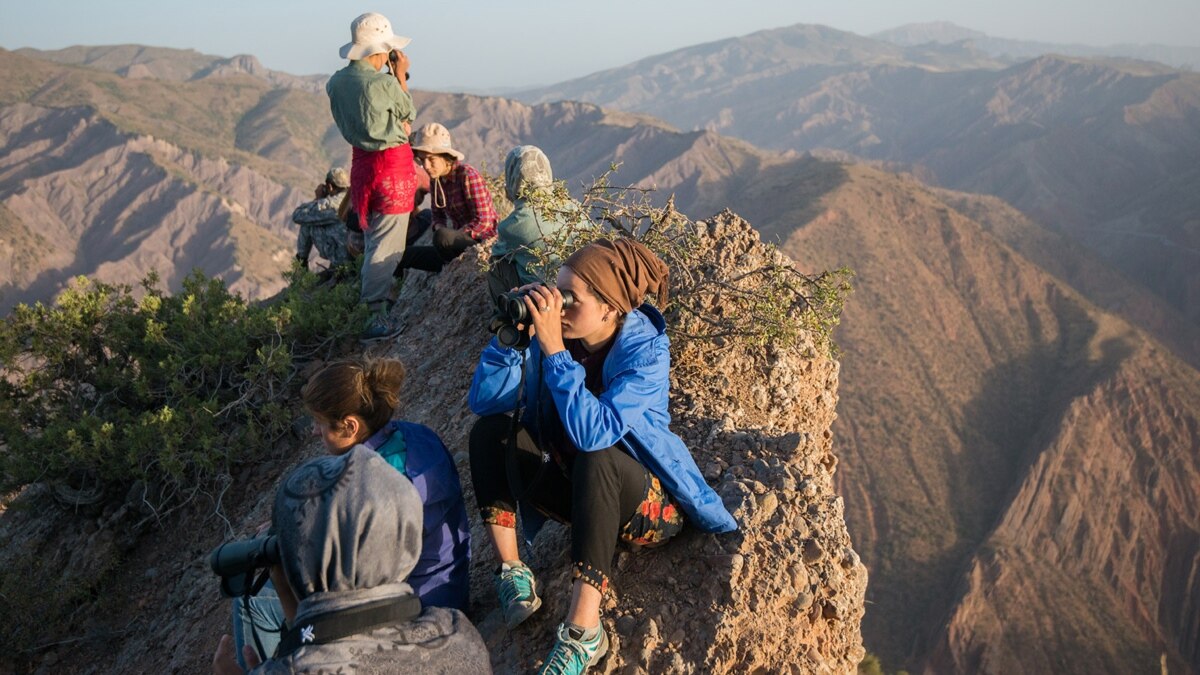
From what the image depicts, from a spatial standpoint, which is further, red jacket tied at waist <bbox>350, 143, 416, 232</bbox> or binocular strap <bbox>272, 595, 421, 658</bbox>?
red jacket tied at waist <bbox>350, 143, 416, 232</bbox>

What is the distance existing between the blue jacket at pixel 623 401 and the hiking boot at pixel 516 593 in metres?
0.46

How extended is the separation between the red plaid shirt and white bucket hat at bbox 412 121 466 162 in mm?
172

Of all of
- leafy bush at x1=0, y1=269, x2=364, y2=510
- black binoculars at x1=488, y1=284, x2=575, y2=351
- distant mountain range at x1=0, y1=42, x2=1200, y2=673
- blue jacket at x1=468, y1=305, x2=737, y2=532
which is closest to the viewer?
blue jacket at x1=468, y1=305, x2=737, y2=532

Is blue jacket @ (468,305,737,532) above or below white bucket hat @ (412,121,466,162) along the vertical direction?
below

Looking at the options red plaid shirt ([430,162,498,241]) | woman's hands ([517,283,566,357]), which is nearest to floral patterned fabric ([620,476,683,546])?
woman's hands ([517,283,566,357])

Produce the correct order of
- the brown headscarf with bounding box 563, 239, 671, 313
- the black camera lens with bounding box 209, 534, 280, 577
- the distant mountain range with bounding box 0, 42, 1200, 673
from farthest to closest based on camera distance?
1. the distant mountain range with bounding box 0, 42, 1200, 673
2. the brown headscarf with bounding box 563, 239, 671, 313
3. the black camera lens with bounding box 209, 534, 280, 577

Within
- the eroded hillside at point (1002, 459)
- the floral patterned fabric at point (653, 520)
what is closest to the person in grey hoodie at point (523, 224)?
the floral patterned fabric at point (653, 520)

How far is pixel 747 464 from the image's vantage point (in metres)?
2.97

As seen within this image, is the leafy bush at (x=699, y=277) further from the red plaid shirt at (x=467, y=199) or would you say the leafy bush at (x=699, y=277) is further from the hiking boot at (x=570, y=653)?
the hiking boot at (x=570, y=653)

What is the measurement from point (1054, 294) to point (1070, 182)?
45.9 m

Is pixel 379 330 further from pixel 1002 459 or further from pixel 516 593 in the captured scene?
pixel 1002 459

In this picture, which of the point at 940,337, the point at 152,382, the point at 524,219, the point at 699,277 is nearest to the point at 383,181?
the point at 524,219

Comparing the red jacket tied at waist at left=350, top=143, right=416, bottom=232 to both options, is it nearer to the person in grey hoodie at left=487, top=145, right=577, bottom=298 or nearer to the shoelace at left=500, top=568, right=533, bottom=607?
the person in grey hoodie at left=487, top=145, right=577, bottom=298

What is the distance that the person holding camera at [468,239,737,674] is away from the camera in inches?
88.0
